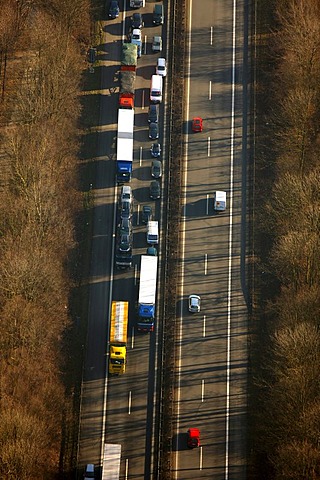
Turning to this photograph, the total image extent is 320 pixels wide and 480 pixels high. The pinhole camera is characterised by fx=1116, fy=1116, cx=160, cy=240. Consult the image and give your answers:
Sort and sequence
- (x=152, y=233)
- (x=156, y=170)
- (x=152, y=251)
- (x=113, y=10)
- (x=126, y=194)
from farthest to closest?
(x=113, y=10) → (x=156, y=170) → (x=126, y=194) → (x=152, y=233) → (x=152, y=251)

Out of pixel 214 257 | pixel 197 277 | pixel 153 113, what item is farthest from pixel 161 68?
pixel 197 277

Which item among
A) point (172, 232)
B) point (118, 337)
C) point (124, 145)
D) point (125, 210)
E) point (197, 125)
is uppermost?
point (197, 125)

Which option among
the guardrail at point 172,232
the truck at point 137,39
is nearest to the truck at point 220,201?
the guardrail at point 172,232

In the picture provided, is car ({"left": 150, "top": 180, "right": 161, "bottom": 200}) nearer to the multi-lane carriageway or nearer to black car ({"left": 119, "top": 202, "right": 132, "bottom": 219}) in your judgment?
the multi-lane carriageway

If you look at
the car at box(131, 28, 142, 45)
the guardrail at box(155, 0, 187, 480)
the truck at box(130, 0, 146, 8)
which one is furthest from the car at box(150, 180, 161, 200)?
the truck at box(130, 0, 146, 8)

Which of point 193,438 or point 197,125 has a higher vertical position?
point 197,125

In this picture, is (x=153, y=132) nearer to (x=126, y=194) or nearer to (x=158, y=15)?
(x=126, y=194)

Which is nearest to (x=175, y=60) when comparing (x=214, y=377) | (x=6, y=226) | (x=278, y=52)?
(x=278, y=52)

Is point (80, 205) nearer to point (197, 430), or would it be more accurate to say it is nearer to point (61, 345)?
point (61, 345)
